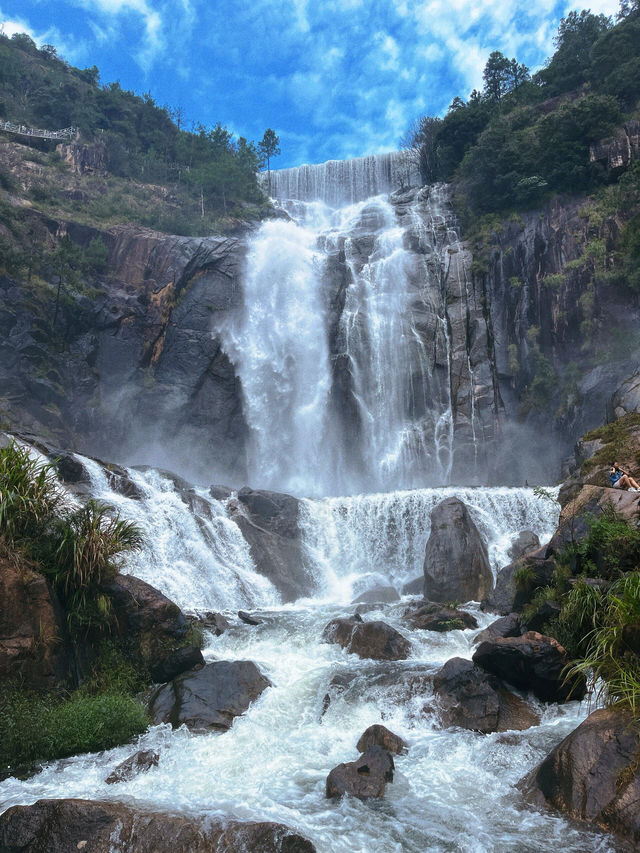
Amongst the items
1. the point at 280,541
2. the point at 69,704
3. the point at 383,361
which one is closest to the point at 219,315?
the point at 383,361

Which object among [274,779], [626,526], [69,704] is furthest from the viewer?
[626,526]

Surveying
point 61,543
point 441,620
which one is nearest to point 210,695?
point 61,543

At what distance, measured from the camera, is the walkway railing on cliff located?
155 feet

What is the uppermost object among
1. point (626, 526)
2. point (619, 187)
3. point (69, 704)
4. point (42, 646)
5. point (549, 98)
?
point (549, 98)

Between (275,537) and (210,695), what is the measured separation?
12119 mm

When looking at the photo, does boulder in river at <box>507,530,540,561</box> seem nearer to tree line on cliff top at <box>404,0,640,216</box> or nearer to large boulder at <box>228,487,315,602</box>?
large boulder at <box>228,487,315,602</box>

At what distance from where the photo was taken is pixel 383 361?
3384 centimetres

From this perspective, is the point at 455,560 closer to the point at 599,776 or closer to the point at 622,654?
the point at 622,654

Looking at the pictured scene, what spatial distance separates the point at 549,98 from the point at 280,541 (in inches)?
1578

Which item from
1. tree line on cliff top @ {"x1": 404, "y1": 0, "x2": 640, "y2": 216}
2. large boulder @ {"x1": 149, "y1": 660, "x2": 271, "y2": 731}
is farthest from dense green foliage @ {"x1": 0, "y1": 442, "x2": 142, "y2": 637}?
tree line on cliff top @ {"x1": 404, "y1": 0, "x2": 640, "y2": 216}

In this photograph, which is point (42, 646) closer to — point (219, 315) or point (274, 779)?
point (274, 779)

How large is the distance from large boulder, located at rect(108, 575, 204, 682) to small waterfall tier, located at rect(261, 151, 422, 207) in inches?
1916

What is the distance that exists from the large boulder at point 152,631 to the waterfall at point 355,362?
67.2 ft

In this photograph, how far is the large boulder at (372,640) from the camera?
12398mm
